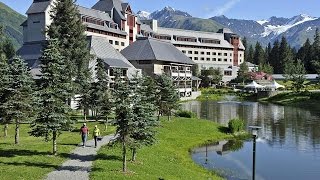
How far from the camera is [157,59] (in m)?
98.1

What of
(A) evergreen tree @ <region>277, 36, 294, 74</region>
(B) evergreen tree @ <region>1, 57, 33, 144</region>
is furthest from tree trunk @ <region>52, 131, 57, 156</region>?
(A) evergreen tree @ <region>277, 36, 294, 74</region>

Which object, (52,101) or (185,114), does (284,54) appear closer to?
(185,114)

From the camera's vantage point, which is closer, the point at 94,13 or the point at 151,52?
the point at 151,52

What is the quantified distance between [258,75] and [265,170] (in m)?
128

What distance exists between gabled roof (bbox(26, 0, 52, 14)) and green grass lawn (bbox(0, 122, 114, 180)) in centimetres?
5294

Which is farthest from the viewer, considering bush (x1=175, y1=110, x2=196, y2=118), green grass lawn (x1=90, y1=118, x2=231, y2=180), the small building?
the small building

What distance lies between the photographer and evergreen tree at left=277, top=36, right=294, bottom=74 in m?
184

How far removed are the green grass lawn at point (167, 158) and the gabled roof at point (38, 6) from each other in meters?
47.1

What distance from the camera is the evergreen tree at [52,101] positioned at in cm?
2945

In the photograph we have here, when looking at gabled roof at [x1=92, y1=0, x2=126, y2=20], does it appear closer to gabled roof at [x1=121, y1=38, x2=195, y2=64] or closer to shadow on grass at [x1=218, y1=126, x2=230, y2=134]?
gabled roof at [x1=121, y1=38, x2=195, y2=64]

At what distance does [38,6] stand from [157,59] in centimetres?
3026

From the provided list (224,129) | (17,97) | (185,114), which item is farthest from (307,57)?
(17,97)

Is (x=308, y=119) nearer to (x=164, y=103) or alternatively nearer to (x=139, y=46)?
(x=164, y=103)

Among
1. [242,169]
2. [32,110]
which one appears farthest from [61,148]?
[242,169]
